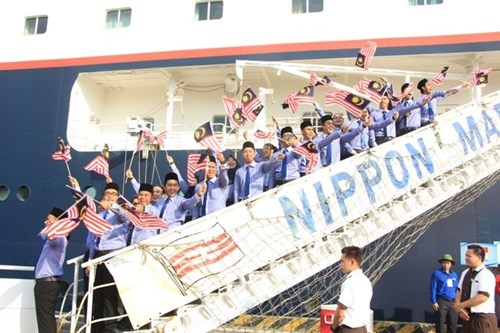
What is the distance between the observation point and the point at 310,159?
487 cm

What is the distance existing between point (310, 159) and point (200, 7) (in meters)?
5.57

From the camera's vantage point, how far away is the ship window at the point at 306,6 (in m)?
8.69

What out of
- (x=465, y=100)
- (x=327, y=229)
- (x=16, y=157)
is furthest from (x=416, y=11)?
(x=16, y=157)

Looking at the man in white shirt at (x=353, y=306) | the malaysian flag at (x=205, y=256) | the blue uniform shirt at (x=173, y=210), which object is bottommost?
the man in white shirt at (x=353, y=306)

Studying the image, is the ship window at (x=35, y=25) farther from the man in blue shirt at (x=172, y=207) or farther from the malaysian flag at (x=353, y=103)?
the malaysian flag at (x=353, y=103)

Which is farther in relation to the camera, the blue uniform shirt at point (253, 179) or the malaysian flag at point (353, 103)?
the malaysian flag at point (353, 103)

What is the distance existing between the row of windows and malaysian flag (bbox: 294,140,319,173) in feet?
15.6

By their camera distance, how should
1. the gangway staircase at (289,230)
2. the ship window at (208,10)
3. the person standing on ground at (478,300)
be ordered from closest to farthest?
the gangway staircase at (289,230), the person standing on ground at (478,300), the ship window at (208,10)

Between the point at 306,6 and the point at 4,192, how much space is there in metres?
6.55

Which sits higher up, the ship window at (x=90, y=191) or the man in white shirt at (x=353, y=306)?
the ship window at (x=90, y=191)

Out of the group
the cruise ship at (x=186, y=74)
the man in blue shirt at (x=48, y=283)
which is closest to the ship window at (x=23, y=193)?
the cruise ship at (x=186, y=74)

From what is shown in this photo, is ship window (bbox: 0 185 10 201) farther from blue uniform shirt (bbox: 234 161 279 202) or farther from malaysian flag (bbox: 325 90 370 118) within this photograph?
malaysian flag (bbox: 325 90 370 118)

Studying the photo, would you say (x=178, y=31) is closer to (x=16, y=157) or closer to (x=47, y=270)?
(x=16, y=157)

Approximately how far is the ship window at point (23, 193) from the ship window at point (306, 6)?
590 cm
